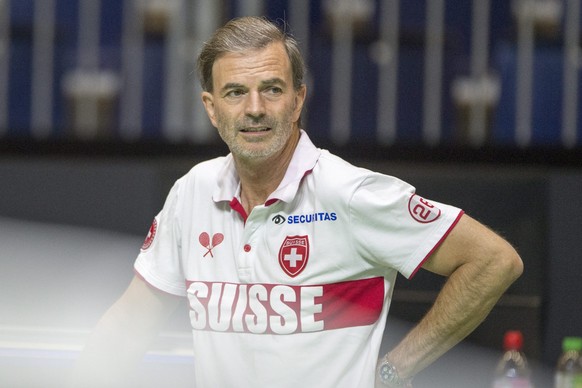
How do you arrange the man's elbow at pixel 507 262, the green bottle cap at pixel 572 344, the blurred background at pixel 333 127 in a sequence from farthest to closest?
the blurred background at pixel 333 127, the green bottle cap at pixel 572 344, the man's elbow at pixel 507 262

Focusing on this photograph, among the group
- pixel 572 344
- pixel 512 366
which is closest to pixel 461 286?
pixel 572 344

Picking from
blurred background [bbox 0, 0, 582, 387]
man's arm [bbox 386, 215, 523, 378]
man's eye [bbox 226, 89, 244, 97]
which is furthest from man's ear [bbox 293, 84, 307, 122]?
blurred background [bbox 0, 0, 582, 387]

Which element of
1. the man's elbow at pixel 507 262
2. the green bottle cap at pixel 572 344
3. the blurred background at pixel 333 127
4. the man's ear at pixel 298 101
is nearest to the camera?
the man's elbow at pixel 507 262

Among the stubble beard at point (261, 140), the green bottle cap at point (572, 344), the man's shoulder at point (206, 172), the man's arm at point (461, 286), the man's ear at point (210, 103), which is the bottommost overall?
the green bottle cap at point (572, 344)

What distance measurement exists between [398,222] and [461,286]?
6.5 inches

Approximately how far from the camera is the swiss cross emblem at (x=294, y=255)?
6.50ft

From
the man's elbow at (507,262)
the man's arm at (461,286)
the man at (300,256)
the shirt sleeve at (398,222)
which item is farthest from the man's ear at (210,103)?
the man's elbow at (507,262)

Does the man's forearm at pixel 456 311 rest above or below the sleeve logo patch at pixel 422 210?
below

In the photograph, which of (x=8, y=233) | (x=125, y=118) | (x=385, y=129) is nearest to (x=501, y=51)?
(x=385, y=129)

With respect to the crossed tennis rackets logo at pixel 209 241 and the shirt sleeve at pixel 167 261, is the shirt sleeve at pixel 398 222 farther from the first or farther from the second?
the shirt sleeve at pixel 167 261

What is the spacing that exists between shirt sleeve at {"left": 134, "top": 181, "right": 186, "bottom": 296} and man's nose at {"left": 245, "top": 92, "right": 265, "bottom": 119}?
30cm

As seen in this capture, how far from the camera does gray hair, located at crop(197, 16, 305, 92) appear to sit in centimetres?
200

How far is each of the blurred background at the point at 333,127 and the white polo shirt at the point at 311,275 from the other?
0.73 m

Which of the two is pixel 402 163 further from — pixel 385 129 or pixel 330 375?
pixel 330 375
